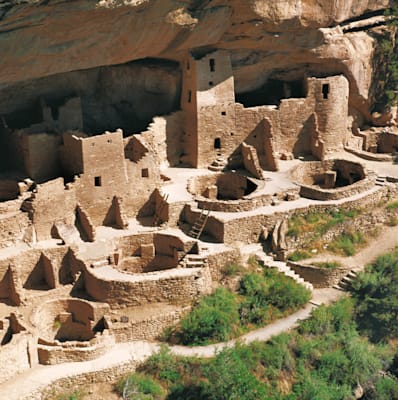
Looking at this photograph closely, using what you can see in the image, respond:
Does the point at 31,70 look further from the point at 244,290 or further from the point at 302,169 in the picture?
the point at 302,169

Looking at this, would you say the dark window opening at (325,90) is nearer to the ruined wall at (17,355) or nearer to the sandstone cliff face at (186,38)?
the sandstone cliff face at (186,38)

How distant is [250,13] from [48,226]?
9.16m

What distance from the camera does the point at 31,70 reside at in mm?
27844

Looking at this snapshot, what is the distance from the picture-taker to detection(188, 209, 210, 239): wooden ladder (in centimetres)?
3002

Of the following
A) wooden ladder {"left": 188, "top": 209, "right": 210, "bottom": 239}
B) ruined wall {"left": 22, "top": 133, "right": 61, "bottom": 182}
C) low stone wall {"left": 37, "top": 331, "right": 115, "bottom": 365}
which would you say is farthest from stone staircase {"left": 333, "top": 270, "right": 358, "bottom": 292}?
ruined wall {"left": 22, "top": 133, "right": 61, "bottom": 182}

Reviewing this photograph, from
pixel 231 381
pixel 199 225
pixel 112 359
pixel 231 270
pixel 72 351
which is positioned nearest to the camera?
pixel 231 381

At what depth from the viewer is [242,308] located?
91.9ft

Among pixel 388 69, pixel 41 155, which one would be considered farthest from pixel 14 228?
pixel 388 69

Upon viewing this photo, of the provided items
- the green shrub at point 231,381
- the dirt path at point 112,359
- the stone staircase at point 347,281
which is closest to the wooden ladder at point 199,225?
the dirt path at point 112,359

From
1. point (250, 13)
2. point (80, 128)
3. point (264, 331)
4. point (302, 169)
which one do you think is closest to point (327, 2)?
point (250, 13)

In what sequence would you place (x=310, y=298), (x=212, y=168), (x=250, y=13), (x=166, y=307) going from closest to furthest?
(x=166, y=307), (x=310, y=298), (x=250, y=13), (x=212, y=168)

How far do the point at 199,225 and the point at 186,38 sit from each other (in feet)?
19.0

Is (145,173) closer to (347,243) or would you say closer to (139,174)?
(139,174)

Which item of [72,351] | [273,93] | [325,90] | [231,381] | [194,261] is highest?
[325,90]
